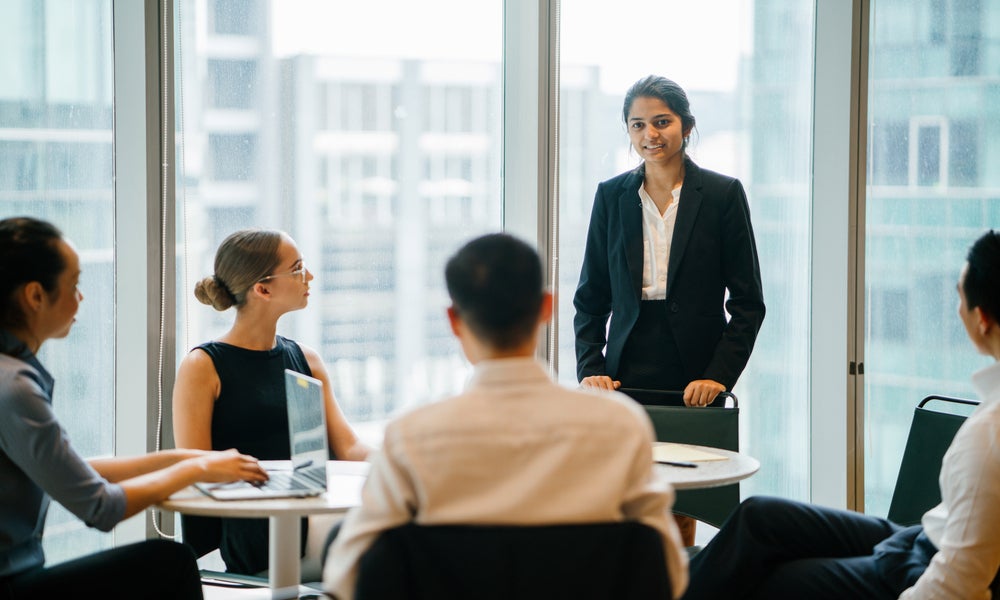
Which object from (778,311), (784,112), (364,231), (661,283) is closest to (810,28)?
(784,112)

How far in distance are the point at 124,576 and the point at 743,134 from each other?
9.86 ft

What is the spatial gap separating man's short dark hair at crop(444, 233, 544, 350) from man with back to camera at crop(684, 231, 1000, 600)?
96 centimetres

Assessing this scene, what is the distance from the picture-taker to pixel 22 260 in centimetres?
206

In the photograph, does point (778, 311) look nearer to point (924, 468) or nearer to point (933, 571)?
point (924, 468)

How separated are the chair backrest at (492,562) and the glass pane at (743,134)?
262cm

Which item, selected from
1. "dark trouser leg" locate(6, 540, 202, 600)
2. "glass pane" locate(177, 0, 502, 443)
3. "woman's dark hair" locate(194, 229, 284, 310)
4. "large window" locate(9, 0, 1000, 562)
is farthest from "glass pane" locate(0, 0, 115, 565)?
"dark trouser leg" locate(6, 540, 202, 600)

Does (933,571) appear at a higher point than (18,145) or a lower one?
lower

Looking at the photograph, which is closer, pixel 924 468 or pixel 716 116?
pixel 924 468

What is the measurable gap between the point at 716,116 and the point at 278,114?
1761mm

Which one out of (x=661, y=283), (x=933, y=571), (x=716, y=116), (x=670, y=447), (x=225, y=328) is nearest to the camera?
(x=933, y=571)

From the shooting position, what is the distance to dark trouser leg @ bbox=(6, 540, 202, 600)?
2016 millimetres

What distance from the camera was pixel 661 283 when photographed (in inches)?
124

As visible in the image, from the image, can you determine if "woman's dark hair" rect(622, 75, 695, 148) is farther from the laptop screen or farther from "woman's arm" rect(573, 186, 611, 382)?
the laptop screen

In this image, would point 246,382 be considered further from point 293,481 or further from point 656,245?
point 656,245
